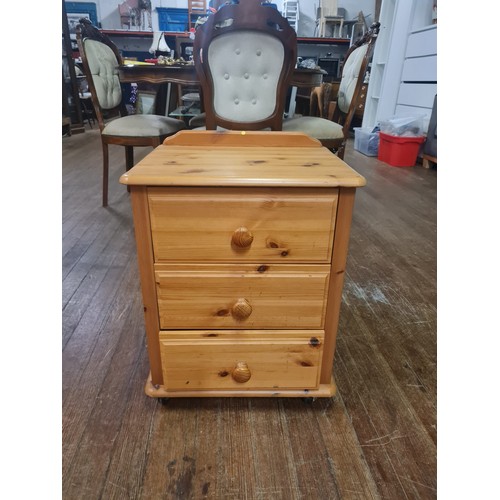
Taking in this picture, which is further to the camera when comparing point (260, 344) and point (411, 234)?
point (411, 234)

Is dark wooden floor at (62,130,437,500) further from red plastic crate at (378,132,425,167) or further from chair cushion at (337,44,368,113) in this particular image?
red plastic crate at (378,132,425,167)

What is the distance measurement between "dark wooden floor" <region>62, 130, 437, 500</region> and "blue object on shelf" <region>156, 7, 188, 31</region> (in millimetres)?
7008

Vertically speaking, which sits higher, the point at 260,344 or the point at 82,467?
the point at 260,344

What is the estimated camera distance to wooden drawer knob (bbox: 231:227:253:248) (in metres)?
0.67

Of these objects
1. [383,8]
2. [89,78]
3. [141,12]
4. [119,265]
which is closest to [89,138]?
[89,78]

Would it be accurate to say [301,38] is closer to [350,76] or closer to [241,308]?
[350,76]

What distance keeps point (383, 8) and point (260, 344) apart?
455 centimetres

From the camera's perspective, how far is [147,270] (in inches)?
27.8

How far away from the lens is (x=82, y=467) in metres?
0.73

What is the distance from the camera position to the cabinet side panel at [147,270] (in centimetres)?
65

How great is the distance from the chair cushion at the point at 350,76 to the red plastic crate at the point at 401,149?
130 centimetres

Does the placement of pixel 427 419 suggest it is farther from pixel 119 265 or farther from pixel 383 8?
pixel 383 8

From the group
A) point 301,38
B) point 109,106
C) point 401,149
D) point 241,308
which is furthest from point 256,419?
point 301,38

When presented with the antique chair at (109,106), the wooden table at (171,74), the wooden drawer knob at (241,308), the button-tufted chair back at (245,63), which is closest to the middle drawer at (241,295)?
the wooden drawer knob at (241,308)
